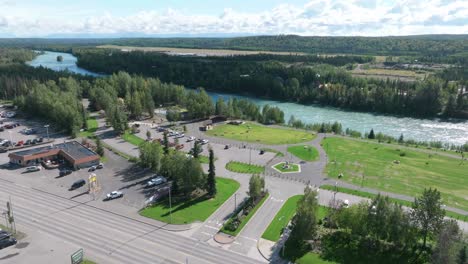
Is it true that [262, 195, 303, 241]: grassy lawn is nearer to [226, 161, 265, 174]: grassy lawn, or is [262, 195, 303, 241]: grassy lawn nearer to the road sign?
[226, 161, 265, 174]: grassy lawn

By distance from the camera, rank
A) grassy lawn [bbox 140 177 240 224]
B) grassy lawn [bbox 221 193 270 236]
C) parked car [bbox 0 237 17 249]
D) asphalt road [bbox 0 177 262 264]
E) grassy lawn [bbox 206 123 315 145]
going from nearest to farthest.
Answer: asphalt road [bbox 0 177 262 264] < parked car [bbox 0 237 17 249] < grassy lawn [bbox 221 193 270 236] < grassy lawn [bbox 140 177 240 224] < grassy lawn [bbox 206 123 315 145]

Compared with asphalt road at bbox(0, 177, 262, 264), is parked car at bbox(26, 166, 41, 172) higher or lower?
higher

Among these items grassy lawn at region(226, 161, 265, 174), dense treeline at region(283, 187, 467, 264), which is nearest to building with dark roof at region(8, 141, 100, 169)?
grassy lawn at region(226, 161, 265, 174)

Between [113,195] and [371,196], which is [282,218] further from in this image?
[113,195]

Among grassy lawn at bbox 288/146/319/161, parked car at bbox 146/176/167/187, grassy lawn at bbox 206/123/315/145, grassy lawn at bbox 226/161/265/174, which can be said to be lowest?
grassy lawn at bbox 226/161/265/174

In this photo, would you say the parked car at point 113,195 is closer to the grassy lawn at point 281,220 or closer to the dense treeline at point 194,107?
the grassy lawn at point 281,220

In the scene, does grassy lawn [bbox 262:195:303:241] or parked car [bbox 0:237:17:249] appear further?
grassy lawn [bbox 262:195:303:241]
